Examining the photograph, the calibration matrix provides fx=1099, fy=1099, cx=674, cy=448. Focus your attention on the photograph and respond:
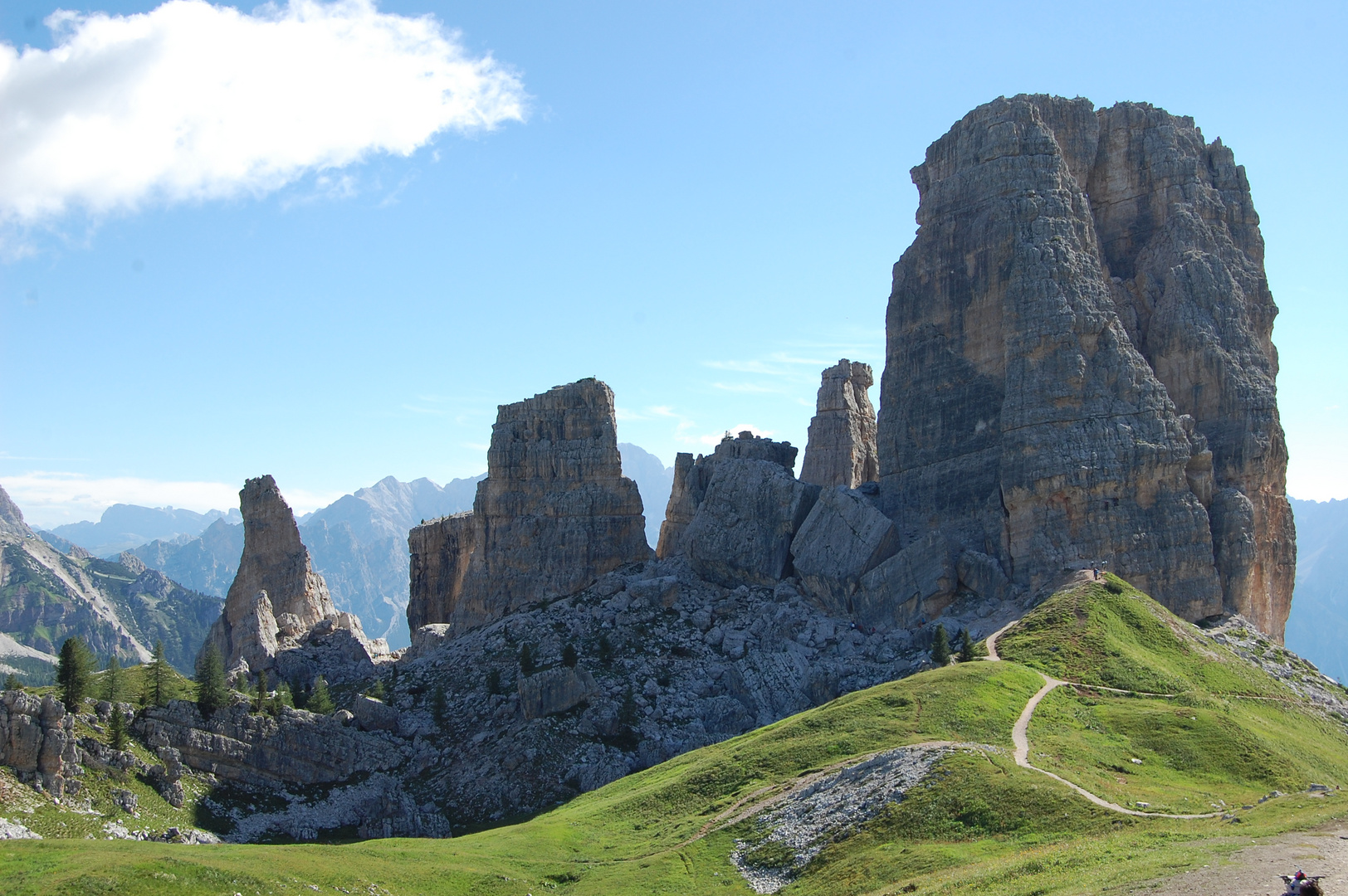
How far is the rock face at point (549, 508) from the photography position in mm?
117562

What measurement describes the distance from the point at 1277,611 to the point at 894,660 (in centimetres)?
4151

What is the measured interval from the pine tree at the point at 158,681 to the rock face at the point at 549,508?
33.5 m

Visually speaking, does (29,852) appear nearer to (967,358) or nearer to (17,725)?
(17,725)

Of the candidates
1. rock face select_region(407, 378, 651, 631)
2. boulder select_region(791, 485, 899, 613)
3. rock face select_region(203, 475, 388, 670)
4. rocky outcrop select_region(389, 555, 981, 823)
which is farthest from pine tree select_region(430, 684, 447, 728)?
boulder select_region(791, 485, 899, 613)

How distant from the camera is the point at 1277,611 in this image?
106375 millimetres

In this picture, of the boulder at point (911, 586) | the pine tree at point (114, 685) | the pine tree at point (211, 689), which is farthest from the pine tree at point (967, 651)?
the pine tree at point (114, 685)

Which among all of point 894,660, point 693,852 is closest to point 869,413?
point 894,660

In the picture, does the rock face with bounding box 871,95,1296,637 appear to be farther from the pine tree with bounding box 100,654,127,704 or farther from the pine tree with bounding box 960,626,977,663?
the pine tree with bounding box 100,654,127,704

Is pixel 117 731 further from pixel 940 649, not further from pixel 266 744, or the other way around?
pixel 940 649

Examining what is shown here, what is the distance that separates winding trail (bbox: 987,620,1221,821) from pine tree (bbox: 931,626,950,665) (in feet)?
10.6

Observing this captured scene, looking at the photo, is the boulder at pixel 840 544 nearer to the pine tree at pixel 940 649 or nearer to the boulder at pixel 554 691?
the pine tree at pixel 940 649

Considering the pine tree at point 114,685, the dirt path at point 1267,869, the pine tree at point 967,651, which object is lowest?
the dirt path at point 1267,869

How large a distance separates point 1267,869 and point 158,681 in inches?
3160

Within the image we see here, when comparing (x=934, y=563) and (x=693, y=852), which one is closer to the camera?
(x=693, y=852)
